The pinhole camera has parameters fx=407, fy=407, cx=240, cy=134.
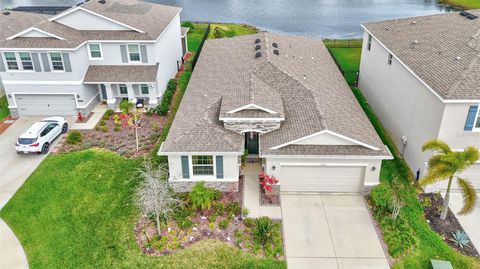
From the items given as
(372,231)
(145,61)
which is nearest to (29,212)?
(145,61)

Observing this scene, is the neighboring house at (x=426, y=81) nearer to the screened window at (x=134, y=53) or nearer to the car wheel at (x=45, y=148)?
the screened window at (x=134, y=53)

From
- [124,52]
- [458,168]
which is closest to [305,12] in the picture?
[124,52]

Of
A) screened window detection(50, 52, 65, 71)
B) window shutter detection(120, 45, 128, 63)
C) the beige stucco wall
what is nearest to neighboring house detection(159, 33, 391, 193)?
the beige stucco wall

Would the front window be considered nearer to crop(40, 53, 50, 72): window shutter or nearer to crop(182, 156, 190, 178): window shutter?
crop(182, 156, 190, 178): window shutter

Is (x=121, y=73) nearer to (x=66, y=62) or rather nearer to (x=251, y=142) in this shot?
(x=66, y=62)

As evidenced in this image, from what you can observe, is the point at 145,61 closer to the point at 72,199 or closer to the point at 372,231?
the point at 72,199

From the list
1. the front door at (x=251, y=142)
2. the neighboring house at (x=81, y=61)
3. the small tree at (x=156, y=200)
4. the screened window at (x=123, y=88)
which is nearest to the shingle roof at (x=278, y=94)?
the front door at (x=251, y=142)

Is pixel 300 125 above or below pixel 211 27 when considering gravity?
above
